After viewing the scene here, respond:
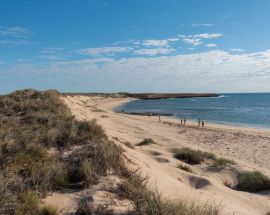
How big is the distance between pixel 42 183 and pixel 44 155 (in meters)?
2.28

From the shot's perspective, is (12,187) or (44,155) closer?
(12,187)

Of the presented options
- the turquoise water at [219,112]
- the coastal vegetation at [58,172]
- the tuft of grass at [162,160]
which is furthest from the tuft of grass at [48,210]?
the turquoise water at [219,112]

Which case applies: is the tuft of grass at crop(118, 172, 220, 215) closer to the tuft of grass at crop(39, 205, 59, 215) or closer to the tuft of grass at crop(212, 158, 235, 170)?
the tuft of grass at crop(39, 205, 59, 215)

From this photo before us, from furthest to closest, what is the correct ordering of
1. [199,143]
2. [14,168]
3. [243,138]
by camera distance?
[243,138] → [199,143] → [14,168]

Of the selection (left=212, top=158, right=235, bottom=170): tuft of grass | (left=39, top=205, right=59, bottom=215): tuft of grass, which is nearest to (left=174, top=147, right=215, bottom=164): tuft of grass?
(left=212, top=158, right=235, bottom=170): tuft of grass

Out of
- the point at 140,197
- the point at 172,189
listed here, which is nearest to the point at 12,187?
the point at 140,197

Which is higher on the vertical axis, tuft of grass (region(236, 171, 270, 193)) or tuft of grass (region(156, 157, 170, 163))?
tuft of grass (region(156, 157, 170, 163))

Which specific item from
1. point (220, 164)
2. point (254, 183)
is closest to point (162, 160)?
point (220, 164)

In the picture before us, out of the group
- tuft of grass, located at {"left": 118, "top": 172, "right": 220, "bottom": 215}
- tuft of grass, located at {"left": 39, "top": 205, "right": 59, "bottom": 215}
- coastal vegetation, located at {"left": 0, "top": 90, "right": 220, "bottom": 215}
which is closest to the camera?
tuft of grass, located at {"left": 118, "top": 172, "right": 220, "bottom": 215}

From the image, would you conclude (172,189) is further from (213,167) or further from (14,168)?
(213,167)

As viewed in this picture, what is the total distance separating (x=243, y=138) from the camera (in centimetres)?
2505

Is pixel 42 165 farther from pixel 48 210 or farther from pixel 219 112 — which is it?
pixel 219 112

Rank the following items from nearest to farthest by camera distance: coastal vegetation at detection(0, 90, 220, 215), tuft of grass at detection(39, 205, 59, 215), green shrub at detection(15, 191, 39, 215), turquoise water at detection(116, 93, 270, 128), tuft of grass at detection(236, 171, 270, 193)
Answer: green shrub at detection(15, 191, 39, 215) → coastal vegetation at detection(0, 90, 220, 215) → tuft of grass at detection(39, 205, 59, 215) → tuft of grass at detection(236, 171, 270, 193) → turquoise water at detection(116, 93, 270, 128)

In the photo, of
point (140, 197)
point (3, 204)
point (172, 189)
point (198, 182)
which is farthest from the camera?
point (198, 182)
